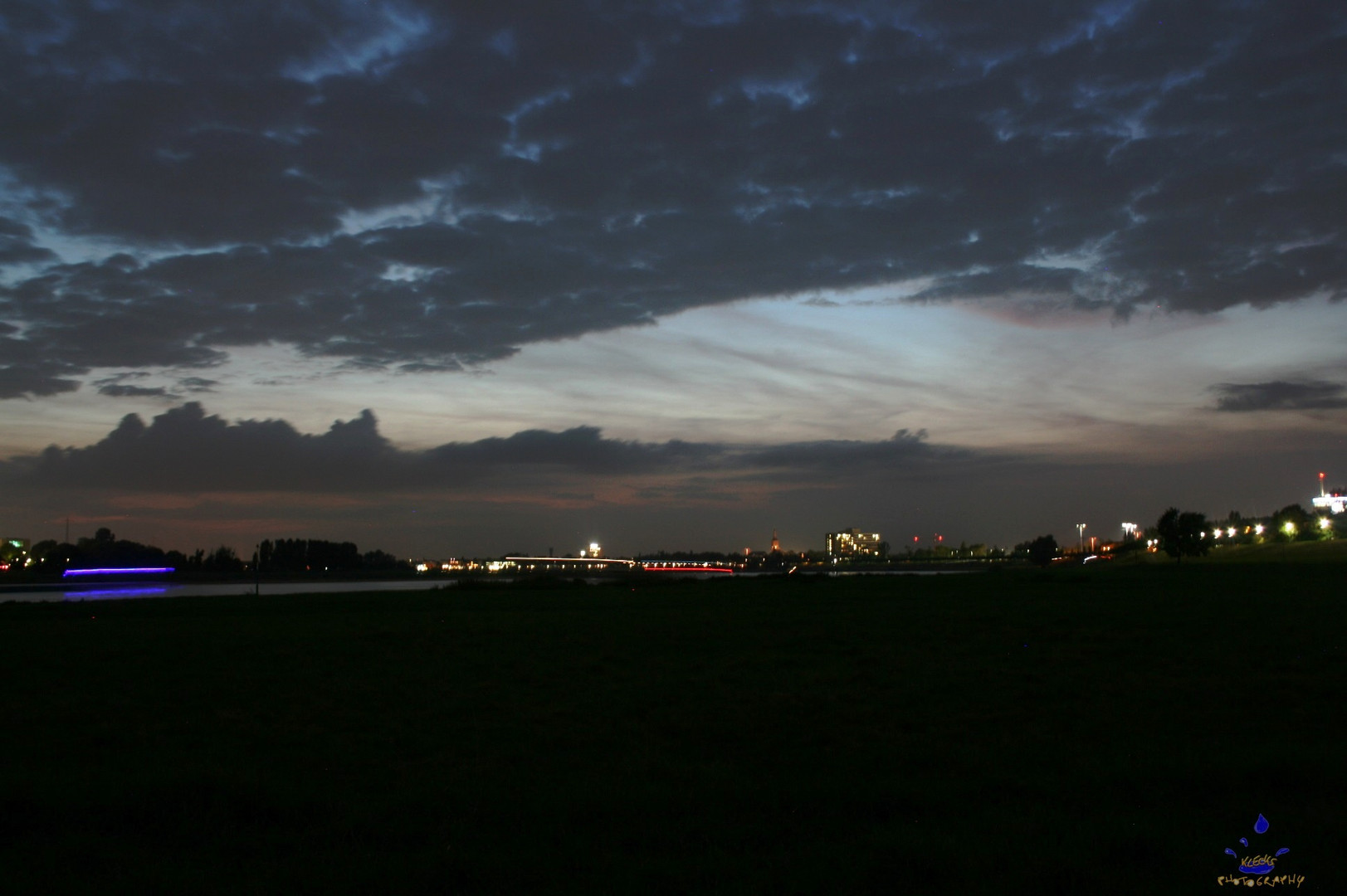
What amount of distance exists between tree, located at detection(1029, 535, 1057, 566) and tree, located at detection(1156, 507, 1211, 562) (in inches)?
2531

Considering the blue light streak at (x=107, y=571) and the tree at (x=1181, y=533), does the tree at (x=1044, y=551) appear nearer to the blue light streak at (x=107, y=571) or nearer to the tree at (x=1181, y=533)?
the tree at (x=1181, y=533)

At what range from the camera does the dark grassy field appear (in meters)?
7.21

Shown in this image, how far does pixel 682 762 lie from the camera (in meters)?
10.6

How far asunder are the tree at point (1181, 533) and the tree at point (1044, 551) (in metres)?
64.3

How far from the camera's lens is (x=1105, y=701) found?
46.4 feet

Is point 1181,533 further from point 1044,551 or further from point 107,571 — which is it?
point 107,571

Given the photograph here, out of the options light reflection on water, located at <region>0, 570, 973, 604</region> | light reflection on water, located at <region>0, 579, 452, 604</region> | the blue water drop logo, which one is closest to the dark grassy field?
the blue water drop logo

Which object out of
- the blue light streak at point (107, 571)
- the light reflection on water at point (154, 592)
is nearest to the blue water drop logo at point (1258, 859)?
the light reflection on water at point (154, 592)

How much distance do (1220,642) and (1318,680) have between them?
17.4ft

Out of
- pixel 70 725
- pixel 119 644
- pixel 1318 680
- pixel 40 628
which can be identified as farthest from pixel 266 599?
pixel 1318 680

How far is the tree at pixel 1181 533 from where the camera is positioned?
103250mm

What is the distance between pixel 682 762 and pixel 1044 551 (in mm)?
183678

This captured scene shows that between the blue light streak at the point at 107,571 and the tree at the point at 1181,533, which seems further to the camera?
the blue light streak at the point at 107,571

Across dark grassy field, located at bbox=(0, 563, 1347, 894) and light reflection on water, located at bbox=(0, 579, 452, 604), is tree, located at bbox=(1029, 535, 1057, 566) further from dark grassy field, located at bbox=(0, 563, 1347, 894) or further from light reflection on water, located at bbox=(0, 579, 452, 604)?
dark grassy field, located at bbox=(0, 563, 1347, 894)
